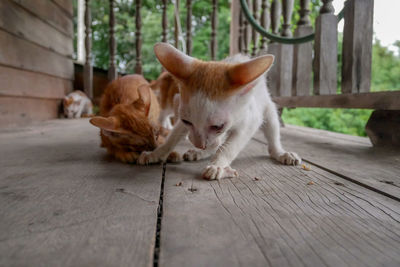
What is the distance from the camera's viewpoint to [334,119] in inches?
243

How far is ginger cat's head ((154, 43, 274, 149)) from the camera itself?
1056mm

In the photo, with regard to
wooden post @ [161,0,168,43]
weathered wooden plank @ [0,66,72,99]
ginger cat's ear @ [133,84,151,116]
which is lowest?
ginger cat's ear @ [133,84,151,116]

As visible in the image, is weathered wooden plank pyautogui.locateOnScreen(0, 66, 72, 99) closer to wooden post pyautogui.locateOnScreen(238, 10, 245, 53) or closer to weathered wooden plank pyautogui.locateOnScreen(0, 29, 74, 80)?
weathered wooden plank pyautogui.locateOnScreen(0, 29, 74, 80)

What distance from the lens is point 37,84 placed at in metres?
3.30

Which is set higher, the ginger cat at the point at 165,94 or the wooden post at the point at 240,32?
the wooden post at the point at 240,32

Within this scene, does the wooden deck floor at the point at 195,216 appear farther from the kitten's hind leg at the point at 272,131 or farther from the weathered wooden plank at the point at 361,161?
the kitten's hind leg at the point at 272,131

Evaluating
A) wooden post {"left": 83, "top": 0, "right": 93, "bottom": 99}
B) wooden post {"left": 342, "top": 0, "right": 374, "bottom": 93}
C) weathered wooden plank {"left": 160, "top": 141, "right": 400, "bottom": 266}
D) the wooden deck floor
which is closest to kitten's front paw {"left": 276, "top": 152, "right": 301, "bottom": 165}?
the wooden deck floor

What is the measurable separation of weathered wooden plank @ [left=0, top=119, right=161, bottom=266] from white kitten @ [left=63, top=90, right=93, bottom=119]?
279 centimetres

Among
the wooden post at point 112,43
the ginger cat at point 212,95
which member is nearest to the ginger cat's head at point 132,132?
the ginger cat at point 212,95

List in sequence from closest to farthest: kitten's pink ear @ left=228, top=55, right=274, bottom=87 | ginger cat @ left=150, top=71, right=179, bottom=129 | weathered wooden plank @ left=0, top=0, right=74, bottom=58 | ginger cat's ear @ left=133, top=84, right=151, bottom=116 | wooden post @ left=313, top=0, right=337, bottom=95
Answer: kitten's pink ear @ left=228, top=55, right=274, bottom=87, ginger cat's ear @ left=133, top=84, right=151, bottom=116, wooden post @ left=313, top=0, right=337, bottom=95, ginger cat @ left=150, top=71, right=179, bottom=129, weathered wooden plank @ left=0, top=0, right=74, bottom=58

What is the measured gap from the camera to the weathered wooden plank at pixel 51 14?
312 centimetres

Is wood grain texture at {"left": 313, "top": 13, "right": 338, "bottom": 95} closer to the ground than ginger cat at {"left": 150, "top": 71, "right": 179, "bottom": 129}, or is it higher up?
higher up

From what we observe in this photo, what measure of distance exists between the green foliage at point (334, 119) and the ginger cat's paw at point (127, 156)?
17.5 ft

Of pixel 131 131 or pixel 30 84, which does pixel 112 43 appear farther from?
pixel 131 131
